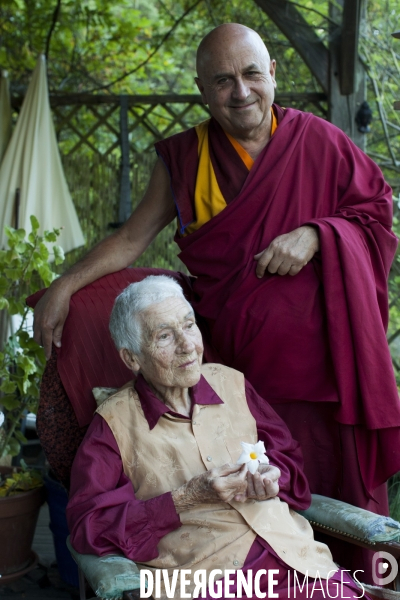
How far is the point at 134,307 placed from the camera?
6.93 ft

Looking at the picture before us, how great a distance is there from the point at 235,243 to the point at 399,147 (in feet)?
11.1

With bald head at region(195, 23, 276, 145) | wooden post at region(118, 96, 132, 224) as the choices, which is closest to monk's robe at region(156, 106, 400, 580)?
bald head at region(195, 23, 276, 145)

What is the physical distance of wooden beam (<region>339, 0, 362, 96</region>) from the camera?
13.6 feet

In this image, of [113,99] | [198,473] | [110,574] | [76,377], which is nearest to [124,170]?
[113,99]

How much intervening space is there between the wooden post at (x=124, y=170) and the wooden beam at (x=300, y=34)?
3.98 ft

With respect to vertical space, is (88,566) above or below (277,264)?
below

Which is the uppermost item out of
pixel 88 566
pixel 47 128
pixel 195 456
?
pixel 47 128

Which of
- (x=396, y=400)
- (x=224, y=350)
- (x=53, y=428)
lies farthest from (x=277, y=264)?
(x=53, y=428)

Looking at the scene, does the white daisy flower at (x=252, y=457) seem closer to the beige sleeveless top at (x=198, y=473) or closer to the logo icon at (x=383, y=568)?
the beige sleeveless top at (x=198, y=473)

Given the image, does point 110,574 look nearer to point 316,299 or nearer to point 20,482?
point 316,299

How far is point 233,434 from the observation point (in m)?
2.13

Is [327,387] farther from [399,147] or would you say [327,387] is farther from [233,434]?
[399,147]

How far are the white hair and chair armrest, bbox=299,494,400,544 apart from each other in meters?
0.69

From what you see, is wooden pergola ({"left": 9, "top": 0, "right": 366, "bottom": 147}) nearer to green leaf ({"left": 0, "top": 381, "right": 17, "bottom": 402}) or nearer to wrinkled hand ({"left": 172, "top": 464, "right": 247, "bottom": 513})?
green leaf ({"left": 0, "top": 381, "right": 17, "bottom": 402})
